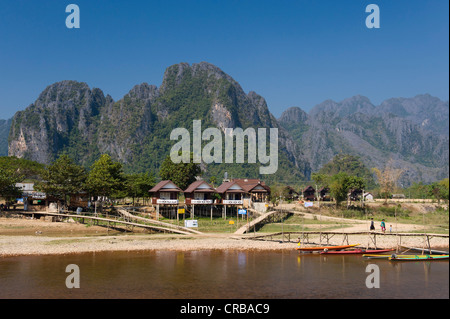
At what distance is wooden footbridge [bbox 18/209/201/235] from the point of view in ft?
143

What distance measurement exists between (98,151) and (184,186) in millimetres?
138534

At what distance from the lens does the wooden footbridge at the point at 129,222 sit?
43441mm

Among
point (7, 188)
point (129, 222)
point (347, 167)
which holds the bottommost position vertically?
point (129, 222)

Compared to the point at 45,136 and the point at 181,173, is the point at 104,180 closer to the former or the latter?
the point at 181,173

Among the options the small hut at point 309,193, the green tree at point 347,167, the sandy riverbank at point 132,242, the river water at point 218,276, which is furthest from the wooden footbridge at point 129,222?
the green tree at point 347,167

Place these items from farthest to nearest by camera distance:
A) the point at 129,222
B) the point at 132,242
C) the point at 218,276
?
1. the point at 129,222
2. the point at 132,242
3. the point at 218,276

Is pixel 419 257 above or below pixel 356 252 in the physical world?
above

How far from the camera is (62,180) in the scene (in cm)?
5244

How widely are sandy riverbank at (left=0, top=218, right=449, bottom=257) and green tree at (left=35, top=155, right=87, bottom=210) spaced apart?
8457 mm

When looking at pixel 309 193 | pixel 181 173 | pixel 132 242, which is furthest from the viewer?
pixel 309 193

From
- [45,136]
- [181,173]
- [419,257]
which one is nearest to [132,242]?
[419,257]

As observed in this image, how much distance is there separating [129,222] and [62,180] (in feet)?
46.5

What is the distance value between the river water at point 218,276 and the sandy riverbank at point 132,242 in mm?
2208

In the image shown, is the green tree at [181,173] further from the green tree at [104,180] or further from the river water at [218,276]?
the river water at [218,276]
